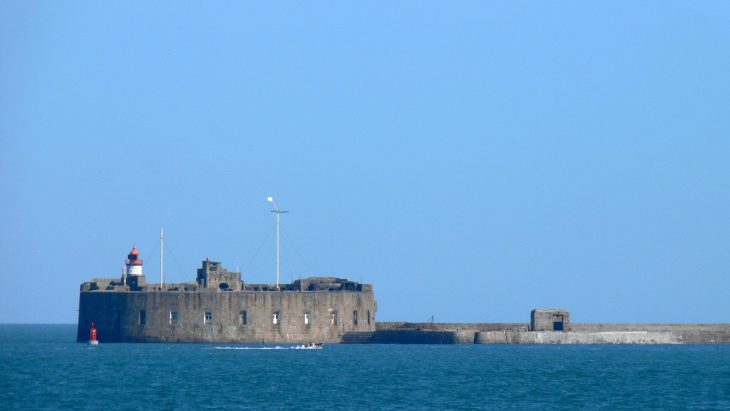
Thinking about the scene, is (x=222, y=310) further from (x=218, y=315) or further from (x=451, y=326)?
(x=451, y=326)

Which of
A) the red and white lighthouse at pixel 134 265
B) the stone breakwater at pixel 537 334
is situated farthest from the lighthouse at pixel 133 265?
the stone breakwater at pixel 537 334

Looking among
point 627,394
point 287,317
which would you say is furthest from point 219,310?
point 627,394

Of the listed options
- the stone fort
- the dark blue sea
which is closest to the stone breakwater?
the dark blue sea

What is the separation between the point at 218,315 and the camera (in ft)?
286

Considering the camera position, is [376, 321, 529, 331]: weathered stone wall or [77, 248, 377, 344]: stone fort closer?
[77, 248, 377, 344]: stone fort

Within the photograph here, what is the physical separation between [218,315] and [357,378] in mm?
22405

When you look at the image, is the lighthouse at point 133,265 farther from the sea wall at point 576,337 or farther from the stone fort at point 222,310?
the sea wall at point 576,337

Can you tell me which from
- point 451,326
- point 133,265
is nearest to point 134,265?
point 133,265

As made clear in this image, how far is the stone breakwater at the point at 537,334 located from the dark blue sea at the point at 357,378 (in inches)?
32.4

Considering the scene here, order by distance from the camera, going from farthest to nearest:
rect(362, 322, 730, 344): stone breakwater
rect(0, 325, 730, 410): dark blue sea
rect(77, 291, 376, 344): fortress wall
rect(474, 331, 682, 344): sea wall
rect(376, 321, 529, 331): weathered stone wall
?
→ rect(376, 321, 529, 331): weathered stone wall
rect(362, 322, 730, 344): stone breakwater
rect(474, 331, 682, 344): sea wall
rect(77, 291, 376, 344): fortress wall
rect(0, 325, 730, 410): dark blue sea

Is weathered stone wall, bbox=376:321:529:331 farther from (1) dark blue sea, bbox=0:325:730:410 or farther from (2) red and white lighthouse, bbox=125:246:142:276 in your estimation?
(2) red and white lighthouse, bbox=125:246:142:276

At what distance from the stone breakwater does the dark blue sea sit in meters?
0.82

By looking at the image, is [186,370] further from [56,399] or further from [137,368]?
[56,399]

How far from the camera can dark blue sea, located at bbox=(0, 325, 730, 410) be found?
56500 millimetres
